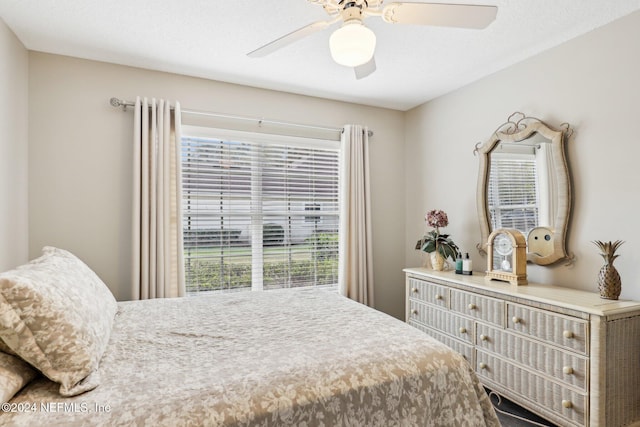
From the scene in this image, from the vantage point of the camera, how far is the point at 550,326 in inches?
81.6

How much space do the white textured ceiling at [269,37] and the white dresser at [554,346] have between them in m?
1.76

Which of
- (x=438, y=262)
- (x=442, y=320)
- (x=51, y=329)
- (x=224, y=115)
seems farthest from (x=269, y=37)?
(x=442, y=320)

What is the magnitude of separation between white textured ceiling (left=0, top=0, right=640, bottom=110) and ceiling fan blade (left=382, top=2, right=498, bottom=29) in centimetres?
56

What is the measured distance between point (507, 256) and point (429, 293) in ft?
2.33

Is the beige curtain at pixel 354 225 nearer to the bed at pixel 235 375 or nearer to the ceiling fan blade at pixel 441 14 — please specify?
the bed at pixel 235 375

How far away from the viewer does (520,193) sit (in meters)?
2.76

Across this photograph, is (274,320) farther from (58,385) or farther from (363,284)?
(363,284)

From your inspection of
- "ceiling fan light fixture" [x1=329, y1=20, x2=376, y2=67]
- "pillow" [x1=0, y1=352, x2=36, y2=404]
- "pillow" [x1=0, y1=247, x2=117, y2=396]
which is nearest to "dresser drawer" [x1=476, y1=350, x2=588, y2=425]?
"ceiling fan light fixture" [x1=329, y1=20, x2=376, y2=67]

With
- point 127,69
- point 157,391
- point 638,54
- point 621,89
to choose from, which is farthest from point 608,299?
point 127,69

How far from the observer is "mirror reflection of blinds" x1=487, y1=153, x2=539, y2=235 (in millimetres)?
2665

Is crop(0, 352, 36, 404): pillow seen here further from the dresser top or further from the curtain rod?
the dresser top

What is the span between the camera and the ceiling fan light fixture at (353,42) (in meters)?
1.52

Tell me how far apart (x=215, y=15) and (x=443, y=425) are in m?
2.50

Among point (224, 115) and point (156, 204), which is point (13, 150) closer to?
point (156, 204)
